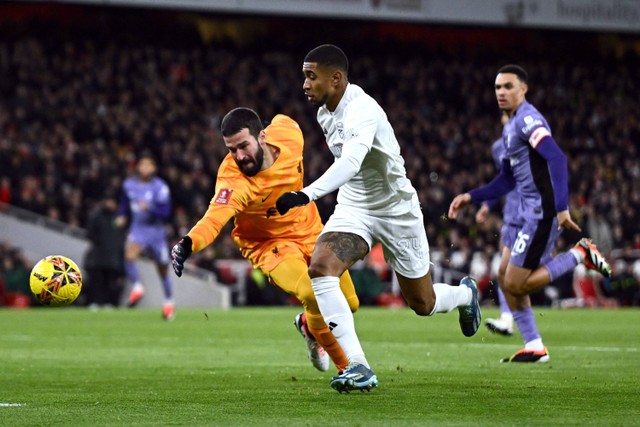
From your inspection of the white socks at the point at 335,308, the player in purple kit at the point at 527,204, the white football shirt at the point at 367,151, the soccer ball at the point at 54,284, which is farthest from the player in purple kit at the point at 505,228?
the soccer ball at the point at 54,284

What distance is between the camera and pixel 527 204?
1005cm

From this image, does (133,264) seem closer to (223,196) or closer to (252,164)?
(252,164)

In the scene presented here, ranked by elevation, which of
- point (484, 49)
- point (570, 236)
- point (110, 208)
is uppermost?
point (484, 49)

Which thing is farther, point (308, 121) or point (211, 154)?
point (308, 121)

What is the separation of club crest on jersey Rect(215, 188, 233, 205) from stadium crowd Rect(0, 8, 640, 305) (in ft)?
46.7

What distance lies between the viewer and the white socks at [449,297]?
8.10 meters

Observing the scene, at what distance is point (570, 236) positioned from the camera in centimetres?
2566

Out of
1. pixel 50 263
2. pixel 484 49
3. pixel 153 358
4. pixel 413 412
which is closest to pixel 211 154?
pixel 484 49

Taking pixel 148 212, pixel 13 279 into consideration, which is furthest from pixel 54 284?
pixel 13 279

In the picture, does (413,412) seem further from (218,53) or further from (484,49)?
(484,49)

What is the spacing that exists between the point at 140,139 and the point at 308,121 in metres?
5.41

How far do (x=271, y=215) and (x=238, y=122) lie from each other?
37.3 inches


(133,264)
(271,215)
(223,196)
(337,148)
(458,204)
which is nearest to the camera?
(337,148)

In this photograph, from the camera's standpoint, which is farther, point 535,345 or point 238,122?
point 535,345
